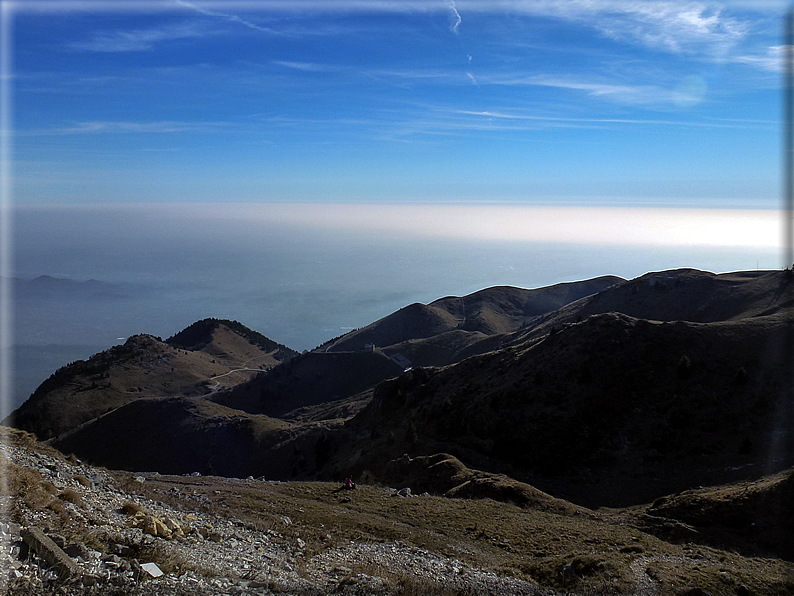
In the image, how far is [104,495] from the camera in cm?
1076

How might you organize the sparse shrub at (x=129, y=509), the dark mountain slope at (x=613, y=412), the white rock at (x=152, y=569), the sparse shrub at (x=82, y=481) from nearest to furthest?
the white rock at (x=152, y=569)
the sparse shrub at (x=129, y=509)
the sparse shrub at (x=82, y=481)
the dark mountain slope at (x=613, y=412)

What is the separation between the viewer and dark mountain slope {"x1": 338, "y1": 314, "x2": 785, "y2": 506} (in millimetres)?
23750

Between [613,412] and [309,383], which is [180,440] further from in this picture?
[613,412]

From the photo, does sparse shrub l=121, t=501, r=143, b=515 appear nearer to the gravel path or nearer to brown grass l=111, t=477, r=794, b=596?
Result: the gravel path

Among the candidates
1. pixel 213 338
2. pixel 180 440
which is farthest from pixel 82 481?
pixel 213 338

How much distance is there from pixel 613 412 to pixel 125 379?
7607cm

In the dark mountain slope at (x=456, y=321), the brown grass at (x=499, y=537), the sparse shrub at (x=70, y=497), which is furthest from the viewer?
the dark mountain slope at (x=456, y=321)

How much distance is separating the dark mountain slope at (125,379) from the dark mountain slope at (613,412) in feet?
166

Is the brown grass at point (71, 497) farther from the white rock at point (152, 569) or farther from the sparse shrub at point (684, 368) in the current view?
the sparse shrub at point (684, 368)

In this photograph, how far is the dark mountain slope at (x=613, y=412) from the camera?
2375cm

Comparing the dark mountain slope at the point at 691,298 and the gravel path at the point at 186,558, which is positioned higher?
the dark mountain slope at the point at 691,298

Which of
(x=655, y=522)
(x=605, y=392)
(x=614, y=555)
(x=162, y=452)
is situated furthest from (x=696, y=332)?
(x=162, y=452)

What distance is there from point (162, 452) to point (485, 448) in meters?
34.2

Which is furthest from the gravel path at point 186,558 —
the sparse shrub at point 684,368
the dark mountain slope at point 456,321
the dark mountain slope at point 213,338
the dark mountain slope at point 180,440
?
the dark mountain slope at point 213,338
